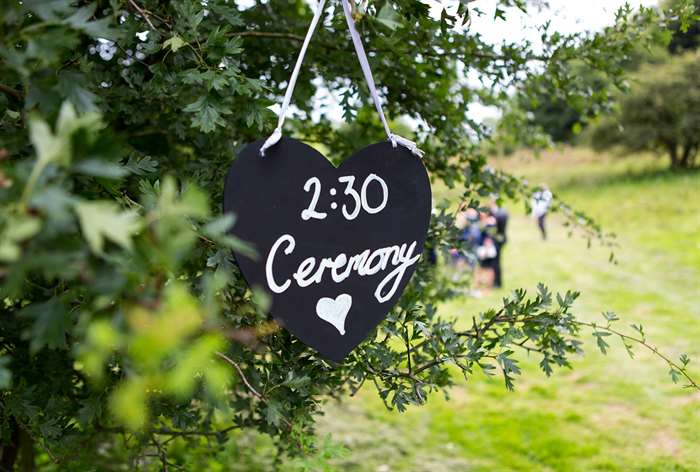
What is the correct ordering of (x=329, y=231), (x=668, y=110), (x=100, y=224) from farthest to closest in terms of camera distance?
(x=668, y=110) → (x=329, y=231) → (x=100, y=224)

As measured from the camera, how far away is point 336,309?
160cm

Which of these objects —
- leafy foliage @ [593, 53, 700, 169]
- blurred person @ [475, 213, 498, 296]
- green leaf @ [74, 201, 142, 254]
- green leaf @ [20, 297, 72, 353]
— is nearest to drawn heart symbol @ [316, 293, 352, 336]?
green leaf @ [20, 297, 72, 353]

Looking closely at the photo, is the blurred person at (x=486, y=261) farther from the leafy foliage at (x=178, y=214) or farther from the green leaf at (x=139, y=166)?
the green leaf at (x=139, y=166)

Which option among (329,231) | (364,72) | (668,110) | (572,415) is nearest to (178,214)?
(329,231)

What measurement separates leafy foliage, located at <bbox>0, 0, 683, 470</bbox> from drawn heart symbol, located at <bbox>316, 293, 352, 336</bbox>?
0.51 ft

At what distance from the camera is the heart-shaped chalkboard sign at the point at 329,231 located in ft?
4.73

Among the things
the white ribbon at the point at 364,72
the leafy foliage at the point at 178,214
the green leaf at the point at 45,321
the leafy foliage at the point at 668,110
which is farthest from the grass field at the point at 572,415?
the leafy foliage at the point at 668,110

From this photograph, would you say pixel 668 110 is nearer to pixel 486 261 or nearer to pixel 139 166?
pixel 486 261

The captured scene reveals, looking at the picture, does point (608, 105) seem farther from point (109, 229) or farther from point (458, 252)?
point (109, 229)

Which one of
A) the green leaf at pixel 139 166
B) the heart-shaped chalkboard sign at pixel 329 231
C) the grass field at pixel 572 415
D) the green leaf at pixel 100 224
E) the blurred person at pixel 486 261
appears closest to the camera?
the green leaf at pixel 100 224

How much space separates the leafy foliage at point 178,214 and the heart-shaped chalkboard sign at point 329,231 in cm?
9

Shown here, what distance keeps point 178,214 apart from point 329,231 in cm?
82

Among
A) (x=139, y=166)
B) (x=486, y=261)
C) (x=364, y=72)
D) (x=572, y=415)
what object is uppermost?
(x=364, y=72)

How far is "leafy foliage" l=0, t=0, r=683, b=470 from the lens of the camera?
2.53 feet
